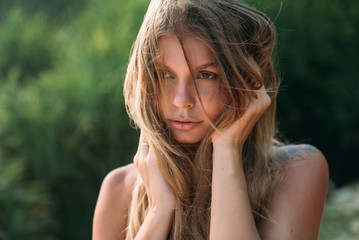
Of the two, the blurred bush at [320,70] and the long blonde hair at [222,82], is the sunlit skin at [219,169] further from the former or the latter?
the blurred bush at [320,70]

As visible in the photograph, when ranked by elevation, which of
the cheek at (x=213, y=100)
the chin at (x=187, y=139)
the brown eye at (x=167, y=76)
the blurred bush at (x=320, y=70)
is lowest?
the blurred bush at (x=320, y=70)

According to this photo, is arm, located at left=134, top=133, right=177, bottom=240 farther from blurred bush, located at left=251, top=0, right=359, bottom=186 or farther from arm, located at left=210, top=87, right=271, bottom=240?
blurred bush, located at left=251, top=0, right=359, bottom=186

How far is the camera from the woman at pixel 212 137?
6.93 feet

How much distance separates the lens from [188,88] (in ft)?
6.98

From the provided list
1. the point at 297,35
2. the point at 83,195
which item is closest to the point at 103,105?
the point at 83,195

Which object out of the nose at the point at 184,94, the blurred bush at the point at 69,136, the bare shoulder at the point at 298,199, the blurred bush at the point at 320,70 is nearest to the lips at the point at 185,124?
the nose at the point at 184,94

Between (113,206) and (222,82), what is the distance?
0.93 metres

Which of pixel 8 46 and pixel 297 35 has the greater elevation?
pixel 8 46

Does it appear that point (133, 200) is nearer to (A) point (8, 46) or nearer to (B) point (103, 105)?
(B) point (103, 105)

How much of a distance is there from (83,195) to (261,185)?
3.22 m

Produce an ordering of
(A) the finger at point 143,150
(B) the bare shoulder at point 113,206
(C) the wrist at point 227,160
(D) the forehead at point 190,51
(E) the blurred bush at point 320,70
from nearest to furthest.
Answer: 1. (D) the forehead at point 190,51
2. (C) the wrist at point 227,160
3. (A) the finger at point 143,150
4. (B) the bare shoulder at point 113,206
5. (E) the blurred bush at point 320,70

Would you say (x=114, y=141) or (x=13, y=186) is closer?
(x=13, y=186)

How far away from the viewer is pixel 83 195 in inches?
203

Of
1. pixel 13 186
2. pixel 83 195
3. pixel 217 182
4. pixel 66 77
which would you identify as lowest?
pixel 83 195
